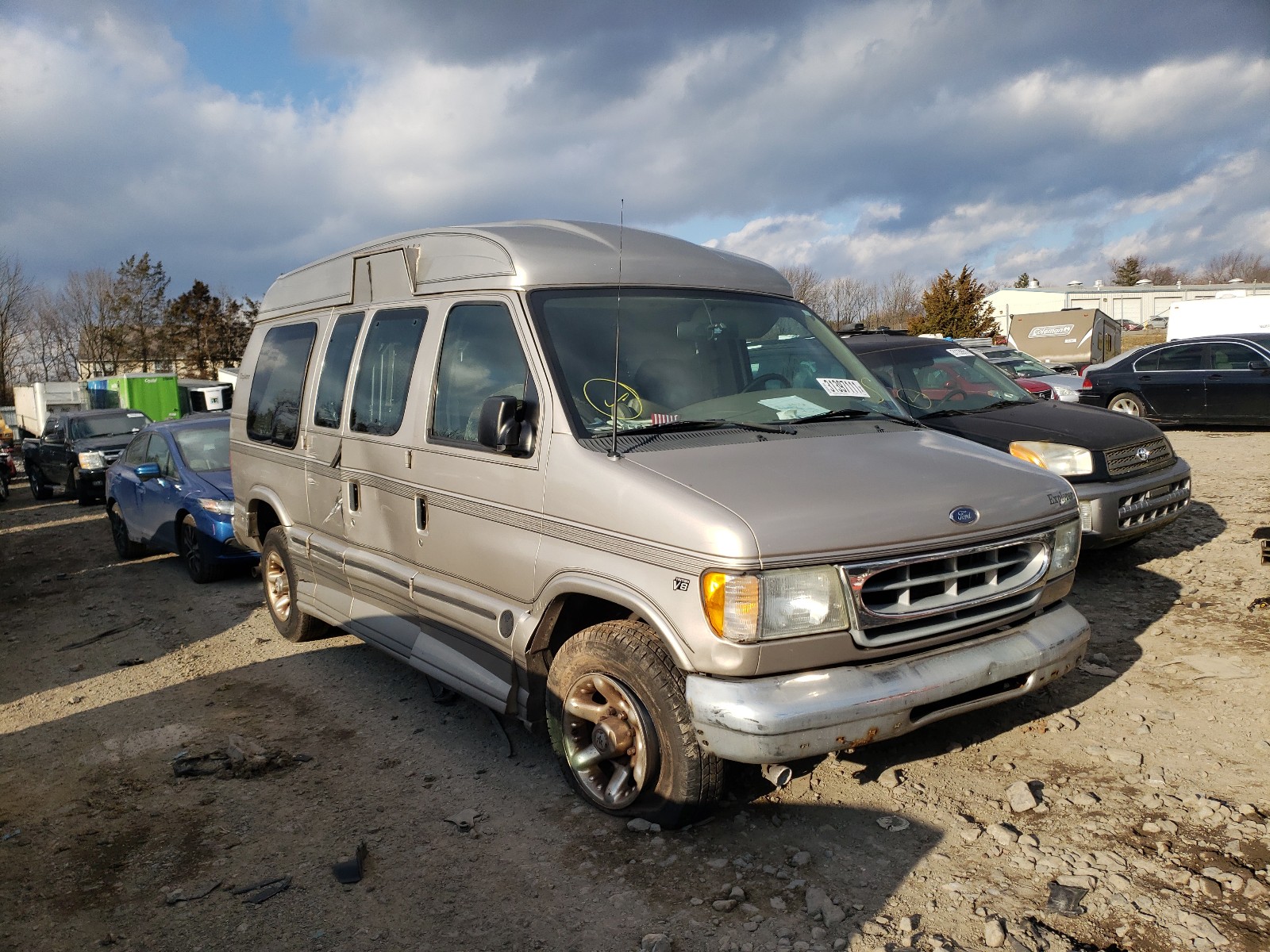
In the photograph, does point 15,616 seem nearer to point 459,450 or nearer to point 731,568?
point 459,450

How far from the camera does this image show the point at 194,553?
29.3 feet

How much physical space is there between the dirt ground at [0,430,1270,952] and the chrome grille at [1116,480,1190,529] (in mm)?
811

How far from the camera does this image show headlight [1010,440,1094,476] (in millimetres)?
6504

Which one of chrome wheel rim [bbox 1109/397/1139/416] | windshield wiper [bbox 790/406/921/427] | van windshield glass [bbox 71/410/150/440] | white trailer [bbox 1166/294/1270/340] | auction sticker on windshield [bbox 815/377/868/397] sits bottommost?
van windshield glass [bbox 71/410/150/440]

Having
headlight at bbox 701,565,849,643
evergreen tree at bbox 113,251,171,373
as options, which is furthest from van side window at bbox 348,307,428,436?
evergreen tree at bbox 113,251,171,373

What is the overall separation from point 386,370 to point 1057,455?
469cm

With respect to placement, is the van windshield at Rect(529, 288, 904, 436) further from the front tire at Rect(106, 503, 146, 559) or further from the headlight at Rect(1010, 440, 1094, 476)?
the front tire at Rect(106, 503, 146, 559)

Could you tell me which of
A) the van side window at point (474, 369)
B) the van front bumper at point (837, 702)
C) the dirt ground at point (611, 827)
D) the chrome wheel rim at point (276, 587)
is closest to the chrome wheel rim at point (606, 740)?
the dirt ground at point (611, 827)

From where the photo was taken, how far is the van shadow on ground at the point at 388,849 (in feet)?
10.3

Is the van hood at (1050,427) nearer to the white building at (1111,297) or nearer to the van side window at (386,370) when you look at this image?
the van side window at (386,370)

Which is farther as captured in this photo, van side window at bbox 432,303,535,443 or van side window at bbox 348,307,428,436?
van side window at bbox 348,307,428,436

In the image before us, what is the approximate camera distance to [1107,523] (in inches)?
253

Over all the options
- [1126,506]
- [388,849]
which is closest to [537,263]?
[388,849]

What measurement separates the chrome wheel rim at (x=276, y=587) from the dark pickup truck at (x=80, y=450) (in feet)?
42.0
